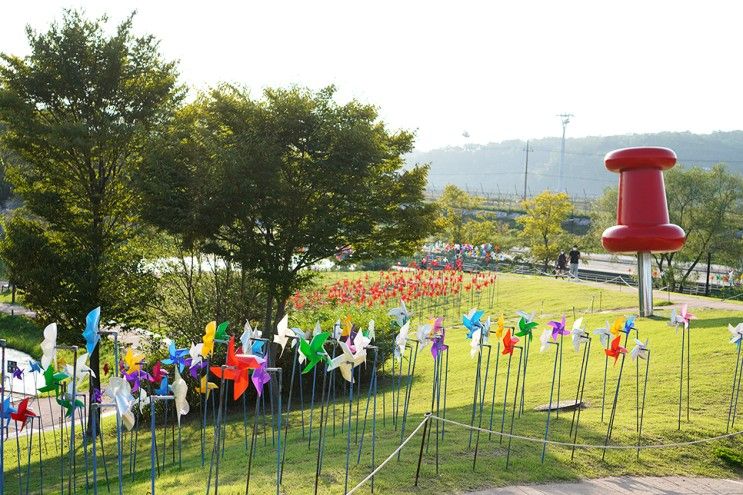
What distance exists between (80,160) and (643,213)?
1309 cm

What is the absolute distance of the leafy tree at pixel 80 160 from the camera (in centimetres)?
1739

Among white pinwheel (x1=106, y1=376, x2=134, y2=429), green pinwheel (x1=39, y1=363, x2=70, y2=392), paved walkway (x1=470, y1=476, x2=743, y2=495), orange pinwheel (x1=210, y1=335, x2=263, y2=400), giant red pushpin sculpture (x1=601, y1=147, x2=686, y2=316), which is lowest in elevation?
paved walkway (x1=470, y1=476, x2=743, y2=495)

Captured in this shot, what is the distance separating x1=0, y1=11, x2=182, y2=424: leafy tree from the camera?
57.1 feet

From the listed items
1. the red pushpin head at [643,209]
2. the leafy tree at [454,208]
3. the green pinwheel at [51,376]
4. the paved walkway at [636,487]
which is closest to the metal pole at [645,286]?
the red pushpin head at [643,209]

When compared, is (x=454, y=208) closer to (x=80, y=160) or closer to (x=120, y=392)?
(x=80, y=160)

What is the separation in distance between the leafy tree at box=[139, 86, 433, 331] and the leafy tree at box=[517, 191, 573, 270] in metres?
29.7

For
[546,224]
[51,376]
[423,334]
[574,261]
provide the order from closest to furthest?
[51,376] < [423,334] < [574,261] < [546,224]

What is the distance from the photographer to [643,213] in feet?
36.8

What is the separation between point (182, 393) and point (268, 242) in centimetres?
967

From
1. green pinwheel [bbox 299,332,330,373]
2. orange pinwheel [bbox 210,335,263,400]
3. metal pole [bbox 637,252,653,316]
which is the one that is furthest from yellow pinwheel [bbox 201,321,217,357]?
metal pole [bbox 637,252,653,316]

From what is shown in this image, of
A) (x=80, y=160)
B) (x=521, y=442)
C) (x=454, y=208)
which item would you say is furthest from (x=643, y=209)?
(x=454, y=208)

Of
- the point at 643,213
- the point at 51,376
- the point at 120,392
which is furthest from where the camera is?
the point at 643,213

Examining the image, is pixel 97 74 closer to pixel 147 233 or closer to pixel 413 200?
pixel 147 233

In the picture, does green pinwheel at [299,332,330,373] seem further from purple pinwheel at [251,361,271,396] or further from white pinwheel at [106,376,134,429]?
white pinwheel at [106,376,134,429]
